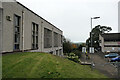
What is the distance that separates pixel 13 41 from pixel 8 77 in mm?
5851

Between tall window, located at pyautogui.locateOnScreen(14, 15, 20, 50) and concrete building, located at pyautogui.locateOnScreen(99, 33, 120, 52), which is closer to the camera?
tall window, located at pyautogui.locateOnScreen(14, 15, 20, 50)

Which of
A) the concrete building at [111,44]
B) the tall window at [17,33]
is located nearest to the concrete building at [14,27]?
the tall window at [17,33]

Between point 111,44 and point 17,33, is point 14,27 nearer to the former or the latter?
point 17,33

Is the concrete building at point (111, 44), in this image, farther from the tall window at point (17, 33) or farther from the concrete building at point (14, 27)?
the tall window at point (17, 33)

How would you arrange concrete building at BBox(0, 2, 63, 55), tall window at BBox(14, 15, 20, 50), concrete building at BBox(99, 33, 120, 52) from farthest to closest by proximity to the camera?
concrete building at BBox(99, 33, 120, 52), tall window at BBox(14, 15, 20, 50), concrete building at BBox(0, 2, 63, 55)

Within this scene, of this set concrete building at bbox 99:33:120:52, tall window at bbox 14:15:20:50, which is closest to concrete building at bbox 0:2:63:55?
tall window at bbox 14:15:20:50

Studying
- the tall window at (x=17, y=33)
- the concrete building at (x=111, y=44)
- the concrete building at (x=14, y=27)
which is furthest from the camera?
the concrete building at (x=111, y=44)

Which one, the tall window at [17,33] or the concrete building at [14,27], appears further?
the tall window at [17,33]

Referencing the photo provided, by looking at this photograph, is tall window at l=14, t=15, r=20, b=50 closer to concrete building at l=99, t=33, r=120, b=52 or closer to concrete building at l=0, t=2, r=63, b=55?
concrete building at l=0, t=2, r=63, b=55

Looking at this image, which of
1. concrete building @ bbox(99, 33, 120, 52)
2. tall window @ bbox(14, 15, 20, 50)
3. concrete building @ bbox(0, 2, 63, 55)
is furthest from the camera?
concrete building @ bbox(99, 33, 120, 52)

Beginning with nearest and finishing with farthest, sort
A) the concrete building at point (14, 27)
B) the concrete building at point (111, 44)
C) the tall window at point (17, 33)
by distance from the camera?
the concrete building at point (14, 27) < the tall window at point (17, 33) < the concrete building at point (111, 44)

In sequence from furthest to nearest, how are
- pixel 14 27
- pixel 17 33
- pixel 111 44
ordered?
pixel 111 44
pixel 17 33
pixel 14 27

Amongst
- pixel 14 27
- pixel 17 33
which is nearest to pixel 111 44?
pixel 17 33

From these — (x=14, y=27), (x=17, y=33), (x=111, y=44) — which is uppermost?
(x=14, y=27)
